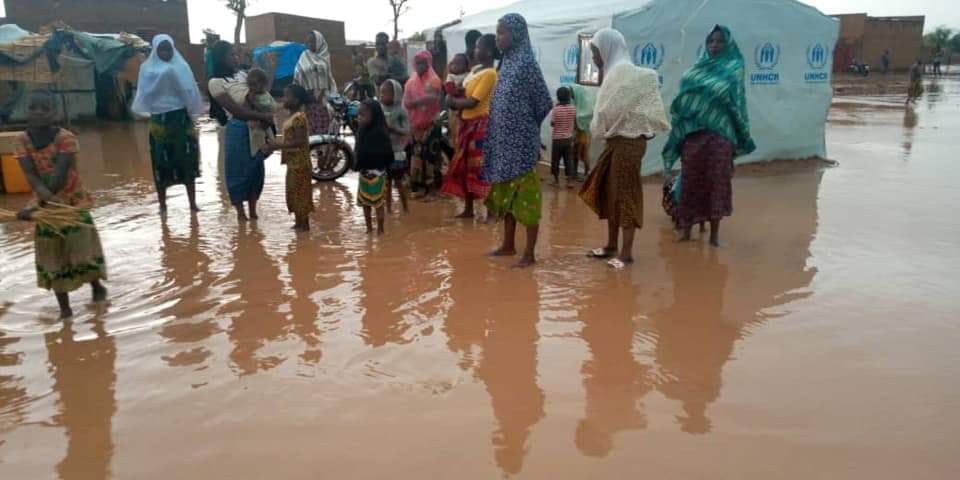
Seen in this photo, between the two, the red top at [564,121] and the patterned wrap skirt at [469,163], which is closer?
the patterned wrap skirt at [469,163]

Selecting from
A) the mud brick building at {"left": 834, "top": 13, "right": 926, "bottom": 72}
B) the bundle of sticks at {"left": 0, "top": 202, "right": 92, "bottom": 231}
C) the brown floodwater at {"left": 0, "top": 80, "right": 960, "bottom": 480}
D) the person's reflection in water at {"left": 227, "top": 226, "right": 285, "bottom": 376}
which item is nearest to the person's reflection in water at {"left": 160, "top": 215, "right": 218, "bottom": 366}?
the brown floodwater at {"left": 0, "top": 80, "right": 960, "bottom": 480}

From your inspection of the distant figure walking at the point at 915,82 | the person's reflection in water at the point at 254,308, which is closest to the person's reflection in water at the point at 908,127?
the distant figure walking at the point at 915,82

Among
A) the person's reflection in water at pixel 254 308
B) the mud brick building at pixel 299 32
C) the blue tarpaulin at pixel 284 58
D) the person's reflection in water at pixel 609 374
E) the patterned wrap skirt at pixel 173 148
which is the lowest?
the person's reflection in water at pixel 609 374

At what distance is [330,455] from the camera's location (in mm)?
2545

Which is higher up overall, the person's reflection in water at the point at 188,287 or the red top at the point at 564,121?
the red top at the point at 564,121

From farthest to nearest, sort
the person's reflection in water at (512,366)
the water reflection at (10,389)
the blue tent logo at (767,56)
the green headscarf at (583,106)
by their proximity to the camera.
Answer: the blue tent logo at (767,56) < the green headscarf at (583,106) < the water reflection at (10,389) < the person's reflection in water at (512,366)

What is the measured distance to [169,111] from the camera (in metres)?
6.40

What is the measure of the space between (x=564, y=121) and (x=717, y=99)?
3008 mm

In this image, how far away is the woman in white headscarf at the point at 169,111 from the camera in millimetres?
6246

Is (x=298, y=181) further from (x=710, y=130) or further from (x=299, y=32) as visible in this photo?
(x=299, y=32)

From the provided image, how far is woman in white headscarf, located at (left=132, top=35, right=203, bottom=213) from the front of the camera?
6.25 m

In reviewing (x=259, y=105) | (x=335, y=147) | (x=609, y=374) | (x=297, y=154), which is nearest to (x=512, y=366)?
(x=609, y=374)

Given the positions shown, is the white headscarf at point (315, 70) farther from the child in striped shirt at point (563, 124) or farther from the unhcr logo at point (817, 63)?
the unhcr logo at point (817, 63)

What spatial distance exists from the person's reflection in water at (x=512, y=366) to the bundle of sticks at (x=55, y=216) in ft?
7.61
